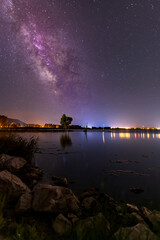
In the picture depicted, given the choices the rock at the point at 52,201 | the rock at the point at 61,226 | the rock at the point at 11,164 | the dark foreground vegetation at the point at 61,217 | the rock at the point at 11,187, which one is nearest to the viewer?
the dark foreground vegetation at the point at 61,217

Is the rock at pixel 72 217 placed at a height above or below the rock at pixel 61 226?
below

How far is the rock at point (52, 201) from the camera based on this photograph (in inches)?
165

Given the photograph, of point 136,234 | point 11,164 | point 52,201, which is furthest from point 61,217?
point 11,164

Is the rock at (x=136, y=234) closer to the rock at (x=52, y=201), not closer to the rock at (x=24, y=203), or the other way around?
the rock at (x=52, y=201)

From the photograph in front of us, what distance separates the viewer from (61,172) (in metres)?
10.4

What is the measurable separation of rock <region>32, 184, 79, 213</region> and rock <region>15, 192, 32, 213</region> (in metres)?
0.21

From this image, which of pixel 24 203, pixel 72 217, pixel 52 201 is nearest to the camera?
pixel 72 217

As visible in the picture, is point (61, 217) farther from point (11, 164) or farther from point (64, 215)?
point (11, 164)

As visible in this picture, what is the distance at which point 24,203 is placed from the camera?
14.5 ft

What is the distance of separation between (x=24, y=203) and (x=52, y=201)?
39.9 inches

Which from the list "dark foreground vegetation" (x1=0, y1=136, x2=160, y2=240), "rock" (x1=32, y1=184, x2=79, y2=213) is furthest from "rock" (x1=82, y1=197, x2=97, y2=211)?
"rock" (x1=32, y1=184, x2=79, y2=213)

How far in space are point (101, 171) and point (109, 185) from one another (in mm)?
2759

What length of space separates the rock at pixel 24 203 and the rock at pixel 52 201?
213 mm

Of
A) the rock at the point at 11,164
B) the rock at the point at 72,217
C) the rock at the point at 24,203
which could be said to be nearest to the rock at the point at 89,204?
the rock at the point at 72,217
